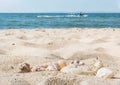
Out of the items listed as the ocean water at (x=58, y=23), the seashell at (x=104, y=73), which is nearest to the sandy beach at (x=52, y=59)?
the seashell at (x=104, y=73)

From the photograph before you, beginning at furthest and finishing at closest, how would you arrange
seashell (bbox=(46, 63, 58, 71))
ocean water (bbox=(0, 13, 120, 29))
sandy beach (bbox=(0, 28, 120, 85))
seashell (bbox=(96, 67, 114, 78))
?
ocean water (bbox=(0, 13, 120, 29))
seashell (bbox=(46, 63, 58, 71))
seashell (bbox=(96, 67, 114, 78))
sandy beach (bbox=(0, 28, 120, 85))

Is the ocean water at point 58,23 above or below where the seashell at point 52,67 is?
below

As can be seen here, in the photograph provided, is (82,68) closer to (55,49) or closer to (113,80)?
(113,80)

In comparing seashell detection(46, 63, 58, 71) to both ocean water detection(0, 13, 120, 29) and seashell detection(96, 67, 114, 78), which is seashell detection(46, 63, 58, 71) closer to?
seashell detection(96, 67, 114, 78)

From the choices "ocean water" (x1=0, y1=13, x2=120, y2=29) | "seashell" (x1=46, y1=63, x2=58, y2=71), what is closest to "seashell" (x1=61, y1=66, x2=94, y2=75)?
"seashell" (x1=46, y1=63, x2=58, y2=71)

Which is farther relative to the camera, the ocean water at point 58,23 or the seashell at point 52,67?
the ocean water at point 58,23

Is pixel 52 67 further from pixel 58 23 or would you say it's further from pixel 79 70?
pixel 58 23

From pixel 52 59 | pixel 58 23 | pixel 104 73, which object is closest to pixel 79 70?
pixel 104 73

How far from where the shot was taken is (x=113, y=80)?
2568 millimetres

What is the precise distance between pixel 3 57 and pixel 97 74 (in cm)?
128

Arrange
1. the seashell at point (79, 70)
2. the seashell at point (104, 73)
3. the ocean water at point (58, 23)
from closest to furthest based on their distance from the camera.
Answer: the seashell at point (104, 73), the seashell at point (79, 70), the ocean water at point (58, 23)

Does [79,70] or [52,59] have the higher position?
[79,70]

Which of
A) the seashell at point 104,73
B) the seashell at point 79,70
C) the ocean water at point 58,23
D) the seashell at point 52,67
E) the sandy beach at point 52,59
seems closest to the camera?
the sandy beach at point 52,59

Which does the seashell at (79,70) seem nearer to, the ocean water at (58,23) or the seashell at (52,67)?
the seashell at (52,67)
